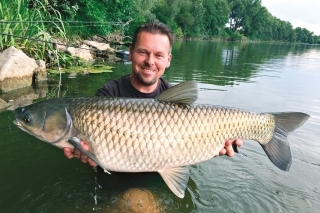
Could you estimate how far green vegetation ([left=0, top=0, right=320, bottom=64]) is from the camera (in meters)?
7.46

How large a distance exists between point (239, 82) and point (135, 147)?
9.00 metres

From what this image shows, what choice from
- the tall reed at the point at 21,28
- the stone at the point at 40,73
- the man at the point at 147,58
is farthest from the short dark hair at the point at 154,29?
the stone at the point at 40,73

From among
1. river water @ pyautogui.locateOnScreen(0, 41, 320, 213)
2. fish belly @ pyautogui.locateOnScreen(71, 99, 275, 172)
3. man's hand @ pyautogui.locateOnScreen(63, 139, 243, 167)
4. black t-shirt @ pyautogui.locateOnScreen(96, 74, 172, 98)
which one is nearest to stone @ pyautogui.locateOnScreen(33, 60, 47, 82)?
river water @ pyautogui.locateOnScreen(0, 41, 320, 213)

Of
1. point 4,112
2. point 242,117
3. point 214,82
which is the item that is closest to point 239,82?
point 214,82

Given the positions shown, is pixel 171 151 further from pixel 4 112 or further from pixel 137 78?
pixel 4 112

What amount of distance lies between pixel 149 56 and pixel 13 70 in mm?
5147

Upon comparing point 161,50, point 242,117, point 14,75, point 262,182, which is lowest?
point 262,182

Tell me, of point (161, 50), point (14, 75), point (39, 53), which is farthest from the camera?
point (39, 53)

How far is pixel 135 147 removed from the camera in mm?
2064

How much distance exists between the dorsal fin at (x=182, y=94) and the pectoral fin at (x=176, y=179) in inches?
21.8

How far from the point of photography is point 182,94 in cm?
218

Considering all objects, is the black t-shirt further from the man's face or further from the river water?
the river water

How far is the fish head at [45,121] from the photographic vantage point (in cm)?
203

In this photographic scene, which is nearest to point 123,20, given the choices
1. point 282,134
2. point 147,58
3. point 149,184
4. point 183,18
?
point 147,58
